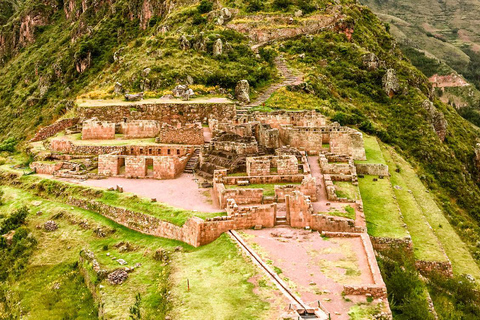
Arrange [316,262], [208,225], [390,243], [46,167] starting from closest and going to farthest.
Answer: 1. [316,262]
2. [208,225]
3. [390,243]
4. [46,167]

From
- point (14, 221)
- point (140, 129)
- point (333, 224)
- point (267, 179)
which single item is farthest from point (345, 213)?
point (140, 129)

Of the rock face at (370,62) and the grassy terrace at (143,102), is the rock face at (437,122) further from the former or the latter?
the grassy terrace at (143,102)

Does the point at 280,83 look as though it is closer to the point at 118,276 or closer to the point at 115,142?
the point at 115,142

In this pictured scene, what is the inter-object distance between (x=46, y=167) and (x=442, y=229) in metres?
20.7

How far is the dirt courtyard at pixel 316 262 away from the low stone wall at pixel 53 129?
21538 millimetres

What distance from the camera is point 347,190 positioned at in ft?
60.6

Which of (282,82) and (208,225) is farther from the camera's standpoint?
(282,82)

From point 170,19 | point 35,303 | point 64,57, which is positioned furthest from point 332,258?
point 64,57

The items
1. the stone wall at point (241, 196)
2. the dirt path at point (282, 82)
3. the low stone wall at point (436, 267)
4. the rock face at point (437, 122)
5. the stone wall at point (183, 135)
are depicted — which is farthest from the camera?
the rock face at point (437, 122)

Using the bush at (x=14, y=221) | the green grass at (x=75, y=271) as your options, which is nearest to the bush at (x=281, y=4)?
the green grass at (x=75, y=271)

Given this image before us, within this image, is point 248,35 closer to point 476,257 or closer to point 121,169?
point 121,169

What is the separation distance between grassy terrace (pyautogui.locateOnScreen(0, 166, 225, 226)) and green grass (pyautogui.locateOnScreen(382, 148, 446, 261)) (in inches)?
323

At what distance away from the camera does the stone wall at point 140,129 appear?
26.4 m

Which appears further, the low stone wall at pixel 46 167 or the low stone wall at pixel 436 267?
the low stone wall at pixel 46 167
